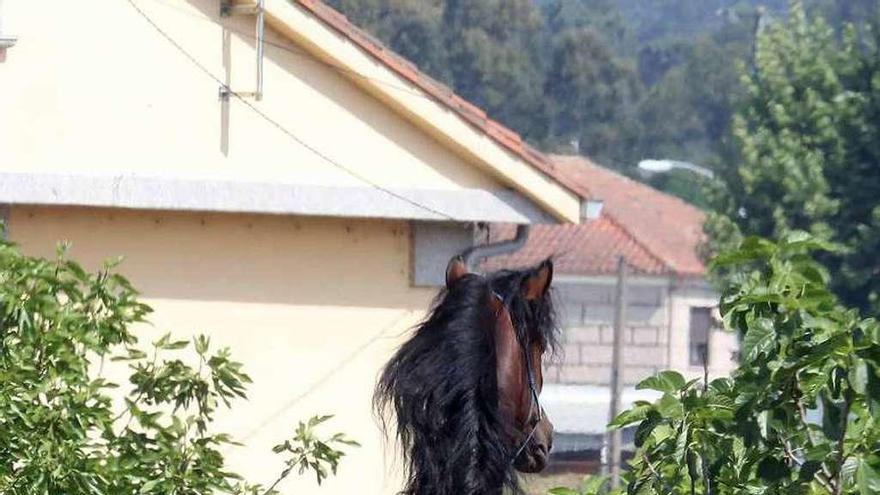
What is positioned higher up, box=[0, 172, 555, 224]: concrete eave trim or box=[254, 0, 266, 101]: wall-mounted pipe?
box=[254, 0, 266, 101]: wall-mounted pipe

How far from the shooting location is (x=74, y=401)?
6.30 m

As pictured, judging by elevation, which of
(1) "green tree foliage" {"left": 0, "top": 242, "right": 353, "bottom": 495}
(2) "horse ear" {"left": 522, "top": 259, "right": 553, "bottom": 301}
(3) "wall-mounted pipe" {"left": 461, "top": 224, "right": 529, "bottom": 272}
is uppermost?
(3) "wall-mounted pipe" {"left": 461, "top": 224, "right": 529, "bottom": 272}

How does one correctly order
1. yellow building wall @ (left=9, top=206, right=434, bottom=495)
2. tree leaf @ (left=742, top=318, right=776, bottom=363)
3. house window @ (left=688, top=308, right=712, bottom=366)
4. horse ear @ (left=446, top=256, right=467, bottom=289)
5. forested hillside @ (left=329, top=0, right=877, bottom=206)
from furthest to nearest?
forested hillside @ (left=329, top=0, right=877, bottom=206)
house window @ (left=688, top=308, right=712, bottom=366)
yellow building wall @ (left=9, top=206, right=434, bottom=495)
horse ear @ (left=446, top=256, right=467, bottom=289)
tree leaf @ (left=742, top=318, right=776, bottom=363)

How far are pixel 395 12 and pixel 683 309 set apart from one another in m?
9.98

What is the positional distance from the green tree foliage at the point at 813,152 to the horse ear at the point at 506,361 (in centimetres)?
2470

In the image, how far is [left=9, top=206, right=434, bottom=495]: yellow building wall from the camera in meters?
11.2

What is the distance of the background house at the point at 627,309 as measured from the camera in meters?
37.2

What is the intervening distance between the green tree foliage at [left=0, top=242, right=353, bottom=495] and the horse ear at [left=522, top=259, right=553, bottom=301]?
179 centimetres

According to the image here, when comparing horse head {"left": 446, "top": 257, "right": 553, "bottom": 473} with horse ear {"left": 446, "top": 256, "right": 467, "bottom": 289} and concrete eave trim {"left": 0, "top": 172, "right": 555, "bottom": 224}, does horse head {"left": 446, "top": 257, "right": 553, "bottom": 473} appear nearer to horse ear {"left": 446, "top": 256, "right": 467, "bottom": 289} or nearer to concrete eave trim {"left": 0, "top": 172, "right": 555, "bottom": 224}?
horse ear {"left": 446, "top": 256, "right": 467, "bottom": 289}

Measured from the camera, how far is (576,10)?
101 meters

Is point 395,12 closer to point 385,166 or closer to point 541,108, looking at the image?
point 541,108

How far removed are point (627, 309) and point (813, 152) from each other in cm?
1296

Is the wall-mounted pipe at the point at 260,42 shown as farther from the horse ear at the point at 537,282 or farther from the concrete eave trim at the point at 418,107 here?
the horse ear at the point at 537,282

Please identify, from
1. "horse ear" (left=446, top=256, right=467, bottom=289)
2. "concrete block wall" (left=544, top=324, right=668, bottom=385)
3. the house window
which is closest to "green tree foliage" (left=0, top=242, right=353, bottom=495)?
"horse ear" (left=446, top=256, right=467, bottom=289)
